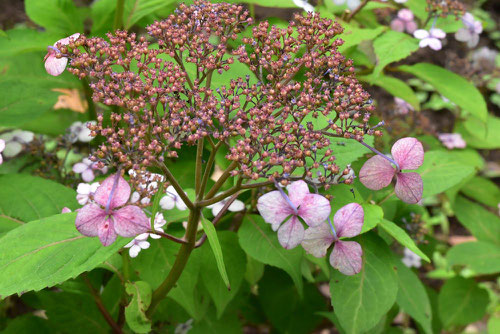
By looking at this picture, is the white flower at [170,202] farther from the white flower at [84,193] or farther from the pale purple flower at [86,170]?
the pale purple flower at [86,170]

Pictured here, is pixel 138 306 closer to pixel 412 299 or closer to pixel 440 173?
pixel 412 299

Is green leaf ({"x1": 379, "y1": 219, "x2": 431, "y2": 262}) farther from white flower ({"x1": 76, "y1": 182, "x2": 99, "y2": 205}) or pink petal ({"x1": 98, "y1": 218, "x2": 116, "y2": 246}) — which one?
white flower ({"x1": 76, "y1": 182, "x2": 99, "y2": 205})

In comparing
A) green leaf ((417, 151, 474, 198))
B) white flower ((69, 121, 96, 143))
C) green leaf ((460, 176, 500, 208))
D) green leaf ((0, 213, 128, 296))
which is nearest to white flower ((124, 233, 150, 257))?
green leaf ((0, 213, 128, 296))

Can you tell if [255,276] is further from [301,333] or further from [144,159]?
[144,159]

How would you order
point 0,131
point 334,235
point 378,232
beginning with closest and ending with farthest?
1. point 334,235
2. point 378,232
3. point 0,131

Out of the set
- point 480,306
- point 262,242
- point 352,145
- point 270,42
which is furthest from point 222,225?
point 480,306

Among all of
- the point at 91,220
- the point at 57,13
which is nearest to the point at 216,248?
the point at 91,220

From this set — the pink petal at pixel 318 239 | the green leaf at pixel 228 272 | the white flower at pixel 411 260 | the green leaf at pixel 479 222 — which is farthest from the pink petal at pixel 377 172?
the green leaf at pixel 479 222
